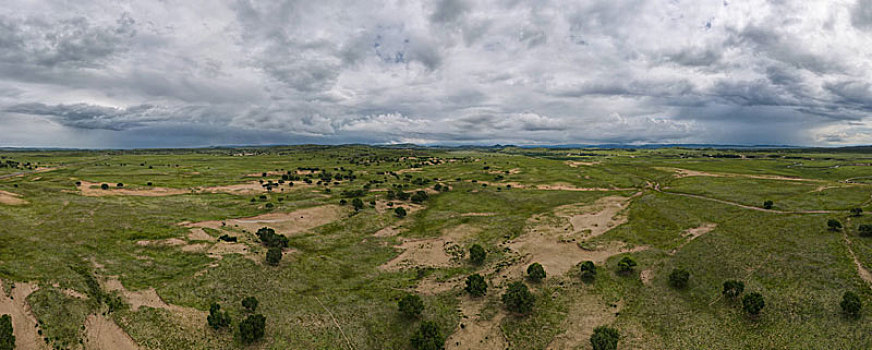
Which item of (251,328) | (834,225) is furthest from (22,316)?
(834,225)

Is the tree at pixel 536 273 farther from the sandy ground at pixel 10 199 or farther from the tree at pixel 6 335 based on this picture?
the sandy ground at pixel 10 199

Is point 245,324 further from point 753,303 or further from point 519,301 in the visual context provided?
point 753,303

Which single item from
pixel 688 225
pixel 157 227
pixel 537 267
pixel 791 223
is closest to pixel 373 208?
pixel 157 227

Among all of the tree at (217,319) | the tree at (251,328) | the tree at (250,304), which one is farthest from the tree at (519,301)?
the tree at (217,319)

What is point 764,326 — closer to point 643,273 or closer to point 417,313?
point 643,273

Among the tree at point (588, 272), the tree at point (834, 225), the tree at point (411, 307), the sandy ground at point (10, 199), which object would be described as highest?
the sandy ground at point (10, 199)

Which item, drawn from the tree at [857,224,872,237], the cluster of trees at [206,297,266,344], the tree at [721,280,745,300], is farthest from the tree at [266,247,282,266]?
the tree at [857,224,872,237]
